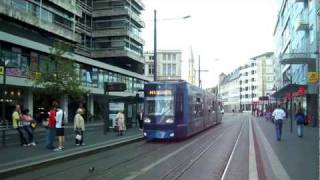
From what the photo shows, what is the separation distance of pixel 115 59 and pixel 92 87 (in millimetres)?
18714

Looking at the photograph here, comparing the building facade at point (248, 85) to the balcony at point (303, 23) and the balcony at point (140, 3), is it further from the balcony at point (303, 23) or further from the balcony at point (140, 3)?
the balcony at point (303, 23)

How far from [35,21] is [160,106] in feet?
108

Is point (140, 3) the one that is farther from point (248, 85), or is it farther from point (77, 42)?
point (248, 85)

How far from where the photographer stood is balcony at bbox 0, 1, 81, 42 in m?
50.7

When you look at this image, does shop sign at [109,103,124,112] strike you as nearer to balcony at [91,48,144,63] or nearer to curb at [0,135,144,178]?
curb at [0,135,144,178]

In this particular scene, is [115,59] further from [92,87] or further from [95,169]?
[95,169]

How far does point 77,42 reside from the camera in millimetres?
71125

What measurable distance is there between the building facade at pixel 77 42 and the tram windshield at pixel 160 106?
25.1 feet

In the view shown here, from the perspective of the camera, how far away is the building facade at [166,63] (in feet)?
466

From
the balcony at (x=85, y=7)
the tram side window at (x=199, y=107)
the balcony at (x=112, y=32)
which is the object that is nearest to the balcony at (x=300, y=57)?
the tram side window at (x=199, y=107)

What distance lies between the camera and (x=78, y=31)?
77938 millimetres

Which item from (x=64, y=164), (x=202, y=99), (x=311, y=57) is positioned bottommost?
(x=64, y=164)

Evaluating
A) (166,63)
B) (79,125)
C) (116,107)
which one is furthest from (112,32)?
(166,63)

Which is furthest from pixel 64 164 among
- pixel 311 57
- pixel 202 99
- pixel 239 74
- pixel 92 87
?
pixel 239 74
